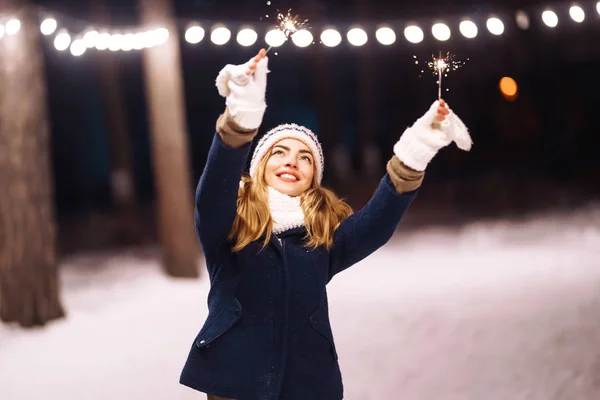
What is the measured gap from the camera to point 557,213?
9367 mm

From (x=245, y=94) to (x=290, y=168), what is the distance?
0.47m

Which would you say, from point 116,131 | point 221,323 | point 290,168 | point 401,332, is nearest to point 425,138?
point 290,168

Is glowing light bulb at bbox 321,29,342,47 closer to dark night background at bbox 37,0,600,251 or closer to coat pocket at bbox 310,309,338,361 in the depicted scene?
coat pocket at bbox 310,309,338,361

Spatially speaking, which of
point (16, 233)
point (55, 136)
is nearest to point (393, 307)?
point (16, 233)

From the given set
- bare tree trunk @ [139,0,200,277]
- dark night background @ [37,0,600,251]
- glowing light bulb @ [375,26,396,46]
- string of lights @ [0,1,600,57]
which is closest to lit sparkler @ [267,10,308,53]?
string of lights @ [0,1,600,57]

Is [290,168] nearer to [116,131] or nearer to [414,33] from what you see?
[414,33]

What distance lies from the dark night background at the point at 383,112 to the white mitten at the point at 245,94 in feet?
21.9

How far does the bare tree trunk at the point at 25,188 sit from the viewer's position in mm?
4785

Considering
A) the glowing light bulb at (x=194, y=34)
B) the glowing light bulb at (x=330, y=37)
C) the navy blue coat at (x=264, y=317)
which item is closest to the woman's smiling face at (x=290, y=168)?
the navy blue coat at (x=264, y=317)

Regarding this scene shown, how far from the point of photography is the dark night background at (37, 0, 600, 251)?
36.3ft

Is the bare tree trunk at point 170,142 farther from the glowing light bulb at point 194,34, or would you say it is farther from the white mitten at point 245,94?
the white mitten at point 245,94

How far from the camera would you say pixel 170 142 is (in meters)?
6.38

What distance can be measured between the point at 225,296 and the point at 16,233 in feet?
11.1

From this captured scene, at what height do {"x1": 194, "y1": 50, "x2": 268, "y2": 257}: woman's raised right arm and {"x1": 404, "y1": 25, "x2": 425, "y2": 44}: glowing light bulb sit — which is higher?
{"x1": 404, "y1": 25, "x2": 425, "y2": 44}: glowing light bulb
